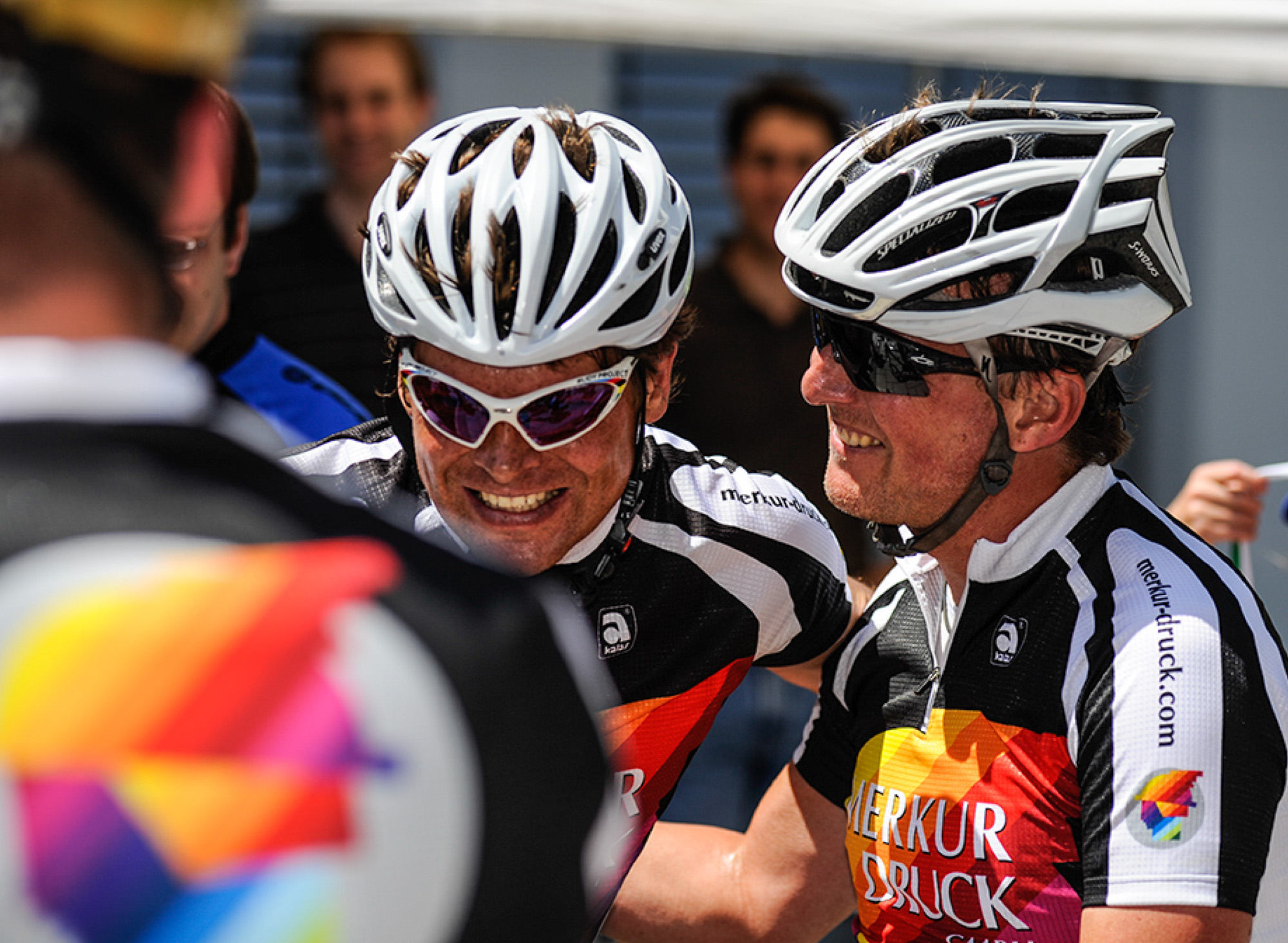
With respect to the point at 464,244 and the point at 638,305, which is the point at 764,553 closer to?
the point at 638,305

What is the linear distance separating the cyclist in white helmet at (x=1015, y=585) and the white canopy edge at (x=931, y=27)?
1.61 meters

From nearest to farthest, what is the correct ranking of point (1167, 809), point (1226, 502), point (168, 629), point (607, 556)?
1. point (168, 629)
2. point (1167, 809)
3. point (607, 556)
4. point (1226, 502)

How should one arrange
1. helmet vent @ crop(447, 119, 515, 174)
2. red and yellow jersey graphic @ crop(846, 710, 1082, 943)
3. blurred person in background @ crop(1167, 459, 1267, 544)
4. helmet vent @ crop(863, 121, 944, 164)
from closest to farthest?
1. red and yellow jersey graphic @ crop(846, 710, 1082, 943)
2. helmet vent @ crop(863, 121, 944, 164)
3. helmet vent @ crop(447, 119, 515, 174)
4. blurred person in background @ crop(1167, 459, 1267, 544)

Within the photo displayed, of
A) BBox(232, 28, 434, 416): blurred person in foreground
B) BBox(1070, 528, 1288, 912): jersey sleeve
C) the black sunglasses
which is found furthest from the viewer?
BBox(232, 28, 434, 416): blurred person in foreground

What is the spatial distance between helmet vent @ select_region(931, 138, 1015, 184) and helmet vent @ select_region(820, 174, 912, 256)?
0.19ft

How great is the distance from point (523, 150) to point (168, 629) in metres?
1.79

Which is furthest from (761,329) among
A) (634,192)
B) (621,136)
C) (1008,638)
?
(1008,638)

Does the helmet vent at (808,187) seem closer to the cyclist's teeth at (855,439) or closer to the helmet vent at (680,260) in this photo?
the helmet vent at (680,260)

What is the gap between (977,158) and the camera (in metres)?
2.29

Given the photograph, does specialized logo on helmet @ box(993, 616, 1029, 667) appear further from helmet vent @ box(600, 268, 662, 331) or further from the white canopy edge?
the white canopy edge

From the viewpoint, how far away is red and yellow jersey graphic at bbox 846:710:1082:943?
6.63 feet

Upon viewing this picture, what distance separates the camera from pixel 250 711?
Result: 33.5 inches

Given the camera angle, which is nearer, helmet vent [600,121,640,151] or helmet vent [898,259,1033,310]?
helmet vent [898,259,1033,310]

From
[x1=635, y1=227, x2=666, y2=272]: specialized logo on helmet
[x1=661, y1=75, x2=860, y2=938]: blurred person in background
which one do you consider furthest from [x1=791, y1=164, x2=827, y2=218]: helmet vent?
[x1=661, y1=75, x2=860, y2=938]: blurred person in background
